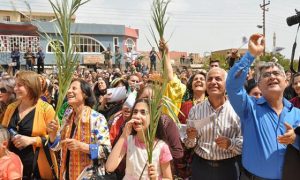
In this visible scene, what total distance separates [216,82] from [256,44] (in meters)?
0.54

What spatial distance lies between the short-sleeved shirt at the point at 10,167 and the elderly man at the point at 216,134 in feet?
5.06

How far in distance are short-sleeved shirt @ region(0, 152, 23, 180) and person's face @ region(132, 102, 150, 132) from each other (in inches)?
46.0

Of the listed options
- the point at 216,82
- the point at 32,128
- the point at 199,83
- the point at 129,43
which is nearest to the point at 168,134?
the point at 216,82

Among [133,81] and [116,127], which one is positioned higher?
[133,81]

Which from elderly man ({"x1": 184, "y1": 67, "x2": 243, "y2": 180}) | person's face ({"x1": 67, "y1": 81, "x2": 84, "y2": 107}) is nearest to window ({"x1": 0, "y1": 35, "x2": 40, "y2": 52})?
person's face ({"x1": 67, "y1": 81, "x2": 84, "y2": 107})

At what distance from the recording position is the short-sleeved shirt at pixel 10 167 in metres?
3.29

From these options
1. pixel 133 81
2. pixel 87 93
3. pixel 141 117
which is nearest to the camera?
pixel 141 117

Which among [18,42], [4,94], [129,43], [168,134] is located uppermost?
[129,43]

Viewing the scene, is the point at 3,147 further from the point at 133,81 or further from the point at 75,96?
the point at 133,81

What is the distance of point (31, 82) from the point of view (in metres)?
3.66

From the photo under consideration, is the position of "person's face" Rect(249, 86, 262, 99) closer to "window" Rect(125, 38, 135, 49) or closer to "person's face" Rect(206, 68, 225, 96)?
"person's face" Rect(206, 68, 225, 96)

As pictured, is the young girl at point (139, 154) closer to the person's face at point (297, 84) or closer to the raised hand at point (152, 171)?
the raised hand at point (152, 171)

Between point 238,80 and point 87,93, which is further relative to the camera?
point 87,93

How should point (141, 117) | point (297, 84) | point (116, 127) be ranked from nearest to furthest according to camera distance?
point (141, 117), point (116, 127), point (297, 84)
